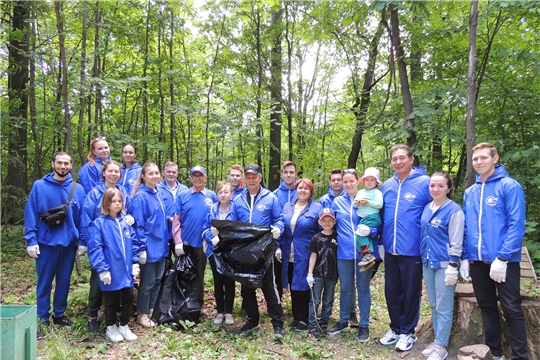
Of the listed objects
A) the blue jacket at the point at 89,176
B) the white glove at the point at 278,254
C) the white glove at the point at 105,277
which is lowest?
the white glove at the point at 105,277

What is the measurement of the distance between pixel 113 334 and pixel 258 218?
218 centimetres

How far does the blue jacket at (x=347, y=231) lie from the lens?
13.4ft

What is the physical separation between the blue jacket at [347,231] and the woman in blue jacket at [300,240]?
1.00ft

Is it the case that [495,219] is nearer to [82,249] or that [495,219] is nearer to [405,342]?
[405,342]

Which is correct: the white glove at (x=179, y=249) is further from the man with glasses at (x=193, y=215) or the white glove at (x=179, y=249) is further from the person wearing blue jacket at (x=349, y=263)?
the person wearing blue jacket at (x=349, y=263)

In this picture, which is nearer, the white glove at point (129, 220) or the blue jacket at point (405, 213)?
the blue jacket at point (405, 213)

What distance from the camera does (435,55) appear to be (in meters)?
7.10

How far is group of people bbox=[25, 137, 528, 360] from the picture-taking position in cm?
340

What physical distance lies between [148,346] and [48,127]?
706cm

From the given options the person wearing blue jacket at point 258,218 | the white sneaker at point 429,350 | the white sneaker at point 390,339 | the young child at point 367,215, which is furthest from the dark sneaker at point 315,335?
the white sneaker at point 429,350

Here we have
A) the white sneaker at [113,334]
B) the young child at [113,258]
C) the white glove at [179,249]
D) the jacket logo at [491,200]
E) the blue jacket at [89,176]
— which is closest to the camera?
the jacket logo at [491,200]

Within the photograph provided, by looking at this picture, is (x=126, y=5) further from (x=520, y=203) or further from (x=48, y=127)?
(x=520, y=203)

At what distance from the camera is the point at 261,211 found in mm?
4375

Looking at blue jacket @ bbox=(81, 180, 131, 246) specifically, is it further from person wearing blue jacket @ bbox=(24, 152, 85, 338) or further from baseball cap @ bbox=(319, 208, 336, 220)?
baseball cap @ bbox=(319, 208, 336, 220)
